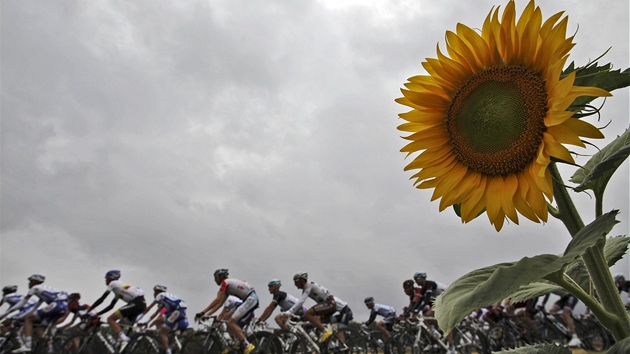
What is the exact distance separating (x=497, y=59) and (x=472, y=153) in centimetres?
17

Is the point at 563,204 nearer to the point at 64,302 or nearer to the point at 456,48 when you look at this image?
the point at 456,48

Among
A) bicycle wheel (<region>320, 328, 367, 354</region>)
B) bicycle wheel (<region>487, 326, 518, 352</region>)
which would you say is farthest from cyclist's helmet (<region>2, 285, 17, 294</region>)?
bicycle wheel (<region>487, 326, 518, 352</region>)

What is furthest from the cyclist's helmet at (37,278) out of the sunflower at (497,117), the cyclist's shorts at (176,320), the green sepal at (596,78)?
the green sepal at (596,78)

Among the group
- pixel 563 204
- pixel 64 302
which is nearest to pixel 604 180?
pixel 563 204

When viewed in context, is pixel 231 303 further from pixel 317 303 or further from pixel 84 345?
pixel 84 345

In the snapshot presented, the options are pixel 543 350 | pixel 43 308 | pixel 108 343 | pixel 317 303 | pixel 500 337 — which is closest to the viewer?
pixel 543 350

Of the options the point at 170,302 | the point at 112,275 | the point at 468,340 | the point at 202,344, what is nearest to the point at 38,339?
the point at 112,275

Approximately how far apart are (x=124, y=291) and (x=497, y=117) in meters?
13.3

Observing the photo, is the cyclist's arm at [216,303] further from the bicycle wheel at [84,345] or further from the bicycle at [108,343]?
the bicycle wheel at [84,345]

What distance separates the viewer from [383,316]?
15297 mm

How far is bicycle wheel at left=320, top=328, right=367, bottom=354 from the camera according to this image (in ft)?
38.1

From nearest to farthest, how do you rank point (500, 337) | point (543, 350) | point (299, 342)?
1. point (543, 350)
2. point (299, 342)
3. point (500, 337)

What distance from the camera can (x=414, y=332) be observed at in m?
12.6

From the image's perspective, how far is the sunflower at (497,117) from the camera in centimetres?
80
